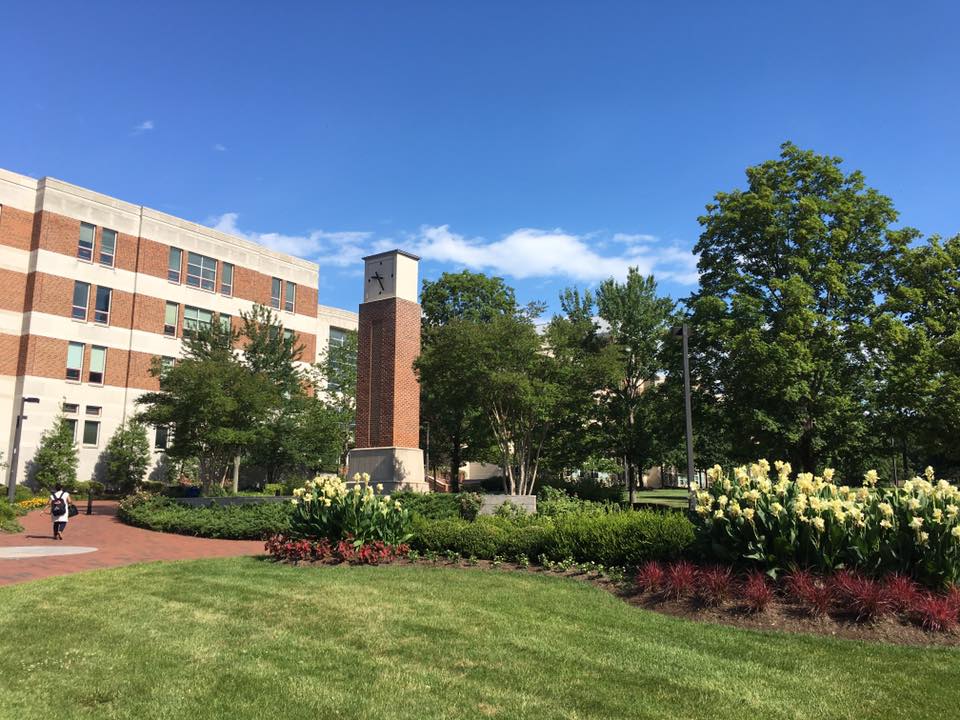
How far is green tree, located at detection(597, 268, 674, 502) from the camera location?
113 feet

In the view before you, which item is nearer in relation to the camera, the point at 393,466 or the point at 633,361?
the point at 393,466

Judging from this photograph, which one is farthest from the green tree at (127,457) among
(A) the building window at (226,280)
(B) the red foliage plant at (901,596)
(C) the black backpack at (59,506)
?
(B) the red foliage plant at (901,596)

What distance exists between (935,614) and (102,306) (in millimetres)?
44117

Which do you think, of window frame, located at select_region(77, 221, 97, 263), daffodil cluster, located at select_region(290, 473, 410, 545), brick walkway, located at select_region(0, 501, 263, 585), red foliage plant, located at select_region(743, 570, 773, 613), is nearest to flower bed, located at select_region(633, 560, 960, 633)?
red foliage plant, located at select_region(743, 570, 773, 613)

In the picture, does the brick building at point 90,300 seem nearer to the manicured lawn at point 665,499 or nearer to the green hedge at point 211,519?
the green hedge at point 211,519

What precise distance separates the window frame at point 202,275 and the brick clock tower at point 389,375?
75.7 ft

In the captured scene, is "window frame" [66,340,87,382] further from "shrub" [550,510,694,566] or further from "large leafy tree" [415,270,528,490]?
"shrub" [550,510,694,566]

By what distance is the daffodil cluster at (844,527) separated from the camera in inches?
323

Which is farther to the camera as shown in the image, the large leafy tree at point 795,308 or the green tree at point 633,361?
the green tree at point 633,361

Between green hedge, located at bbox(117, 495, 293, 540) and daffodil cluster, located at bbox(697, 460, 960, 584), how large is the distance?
12317 mm

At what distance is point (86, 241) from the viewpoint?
4088 centimetres

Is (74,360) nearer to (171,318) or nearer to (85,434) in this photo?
(85,434)

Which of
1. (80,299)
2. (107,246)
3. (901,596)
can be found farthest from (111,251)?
(901,596)

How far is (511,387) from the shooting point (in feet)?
80.2
